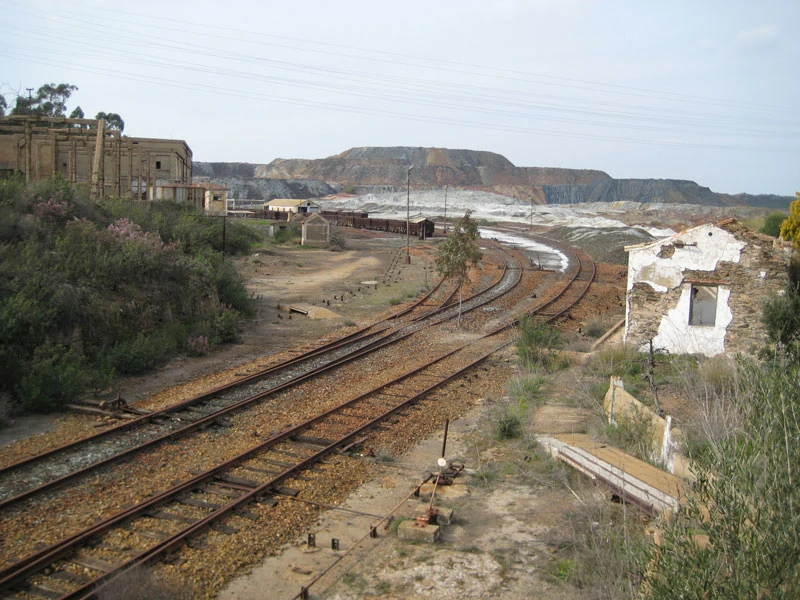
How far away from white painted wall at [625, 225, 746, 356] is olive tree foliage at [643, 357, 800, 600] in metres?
12.7

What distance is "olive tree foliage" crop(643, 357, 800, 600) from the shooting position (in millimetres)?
4148

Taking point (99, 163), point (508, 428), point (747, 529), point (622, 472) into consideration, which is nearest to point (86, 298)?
point (508, 428)

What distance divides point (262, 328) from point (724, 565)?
17.5m

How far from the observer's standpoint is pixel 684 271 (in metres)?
17.4

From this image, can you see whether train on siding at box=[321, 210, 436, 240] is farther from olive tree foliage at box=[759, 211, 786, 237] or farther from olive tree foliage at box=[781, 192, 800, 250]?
olive tree foliage at box=[781, 192, 800, 250]

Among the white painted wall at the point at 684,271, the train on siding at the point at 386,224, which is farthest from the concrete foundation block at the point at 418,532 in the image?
the train on siding at the point at 386,224

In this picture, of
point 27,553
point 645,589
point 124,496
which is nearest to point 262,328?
point 124,496

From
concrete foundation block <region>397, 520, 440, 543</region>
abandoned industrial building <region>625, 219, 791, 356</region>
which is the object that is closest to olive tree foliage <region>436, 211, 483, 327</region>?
abandoned industrial building <region>625, 219, 791, 356</region>

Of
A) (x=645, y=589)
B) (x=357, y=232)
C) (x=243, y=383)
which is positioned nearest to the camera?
(x=645, y=589)

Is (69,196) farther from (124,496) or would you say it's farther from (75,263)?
(124,496)

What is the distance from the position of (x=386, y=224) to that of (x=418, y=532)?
6215 centimetres

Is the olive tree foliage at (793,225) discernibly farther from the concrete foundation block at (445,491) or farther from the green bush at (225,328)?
the concrete foundation block at (445,491)

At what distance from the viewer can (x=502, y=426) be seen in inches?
460

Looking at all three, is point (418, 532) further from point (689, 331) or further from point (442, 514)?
point (689, 331)
